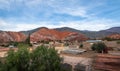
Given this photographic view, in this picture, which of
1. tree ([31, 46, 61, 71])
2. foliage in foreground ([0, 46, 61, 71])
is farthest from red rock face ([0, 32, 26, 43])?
Result: tree ([31, 46, 61, 71])

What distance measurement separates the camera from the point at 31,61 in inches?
656

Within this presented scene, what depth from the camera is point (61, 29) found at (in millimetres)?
112688

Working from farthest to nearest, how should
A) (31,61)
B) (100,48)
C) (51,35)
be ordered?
1. (51,35)
2. (100,48)
3. (31,61)

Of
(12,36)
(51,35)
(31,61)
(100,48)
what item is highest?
(51,35)

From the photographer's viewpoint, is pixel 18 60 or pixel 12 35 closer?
pixel 18 60

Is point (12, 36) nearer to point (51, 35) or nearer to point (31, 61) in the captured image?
point (51, 35)

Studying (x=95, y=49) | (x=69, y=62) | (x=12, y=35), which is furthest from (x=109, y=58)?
(x=12, y=35)

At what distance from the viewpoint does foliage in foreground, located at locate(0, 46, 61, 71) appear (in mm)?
16328

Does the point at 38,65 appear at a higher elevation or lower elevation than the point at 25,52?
lower

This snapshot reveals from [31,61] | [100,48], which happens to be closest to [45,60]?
[31,61]

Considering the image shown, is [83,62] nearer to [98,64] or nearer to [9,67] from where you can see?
[98,64]

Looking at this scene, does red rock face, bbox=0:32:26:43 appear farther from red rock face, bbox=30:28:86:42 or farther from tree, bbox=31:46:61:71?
tree, bbox=31:46:61:71

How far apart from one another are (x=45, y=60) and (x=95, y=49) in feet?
57.2

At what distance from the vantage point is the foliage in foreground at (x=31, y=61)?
53.6 ft
